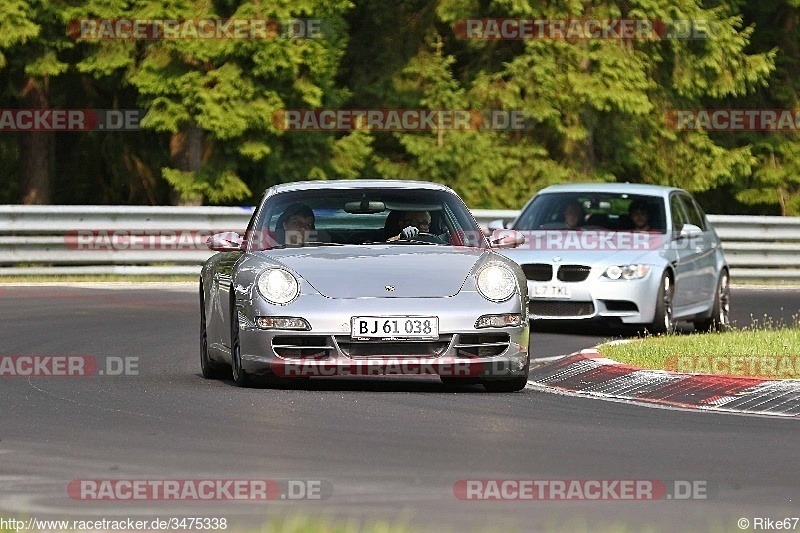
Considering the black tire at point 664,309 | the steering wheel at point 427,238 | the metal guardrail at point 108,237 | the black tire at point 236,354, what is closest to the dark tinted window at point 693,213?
the black tire at point 664,309

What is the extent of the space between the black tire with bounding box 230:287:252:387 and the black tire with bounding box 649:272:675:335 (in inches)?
264

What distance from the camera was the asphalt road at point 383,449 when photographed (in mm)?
7691

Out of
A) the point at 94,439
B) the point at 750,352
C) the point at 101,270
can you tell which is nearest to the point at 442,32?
the point at 101,270

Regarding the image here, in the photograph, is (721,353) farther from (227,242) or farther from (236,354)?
(236,354)

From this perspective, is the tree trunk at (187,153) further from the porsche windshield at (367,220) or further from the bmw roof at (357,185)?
the porsche windshield at (367,220)

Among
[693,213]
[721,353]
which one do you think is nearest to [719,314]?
[693,213]

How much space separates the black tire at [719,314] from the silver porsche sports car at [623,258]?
0.03 ft

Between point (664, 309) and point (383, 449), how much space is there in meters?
9.51

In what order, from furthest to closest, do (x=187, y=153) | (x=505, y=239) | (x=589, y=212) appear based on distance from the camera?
(x=187, y=153), (x=589, y=212), (x=505, y=239)

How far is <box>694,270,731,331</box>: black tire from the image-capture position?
1991 cm

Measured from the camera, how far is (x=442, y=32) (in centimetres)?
3962

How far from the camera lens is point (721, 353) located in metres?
14.8

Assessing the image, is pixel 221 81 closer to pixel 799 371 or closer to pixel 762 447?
pixel 799 371

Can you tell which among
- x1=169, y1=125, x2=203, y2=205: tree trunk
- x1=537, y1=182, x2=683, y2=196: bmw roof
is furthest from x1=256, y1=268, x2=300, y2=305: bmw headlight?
x1=169, y1=125, x2=203, y2=205: tree trunk
